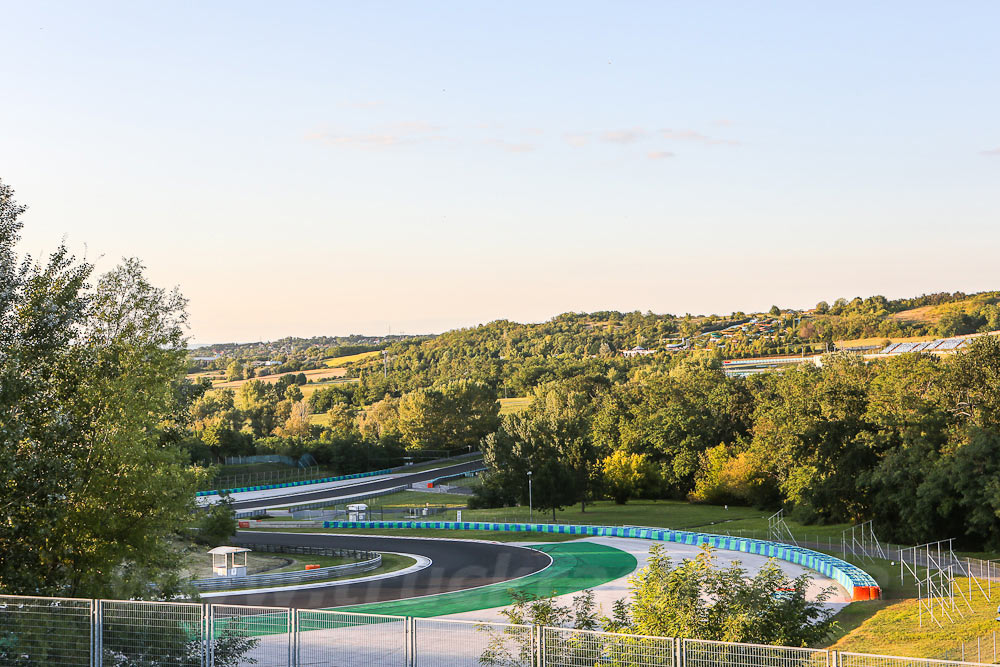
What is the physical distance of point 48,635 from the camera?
1619cm

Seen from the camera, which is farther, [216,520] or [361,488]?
[361,488]

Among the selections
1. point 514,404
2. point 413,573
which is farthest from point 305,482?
point 514,404

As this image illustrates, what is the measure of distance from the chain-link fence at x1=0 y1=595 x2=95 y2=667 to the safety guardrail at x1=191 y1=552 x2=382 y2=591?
85.8 ft

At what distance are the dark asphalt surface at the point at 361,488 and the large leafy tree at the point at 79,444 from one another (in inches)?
2759

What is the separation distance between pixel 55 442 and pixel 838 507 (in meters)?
56.7

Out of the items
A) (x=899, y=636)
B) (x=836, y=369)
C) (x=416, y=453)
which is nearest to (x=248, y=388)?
(x=416, y=453)

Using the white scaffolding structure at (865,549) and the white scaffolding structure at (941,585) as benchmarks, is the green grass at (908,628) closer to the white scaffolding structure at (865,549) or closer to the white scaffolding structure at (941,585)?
the white scaffolding structure at (941,585)

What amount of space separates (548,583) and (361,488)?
6382 cm

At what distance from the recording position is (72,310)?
66.6 ft

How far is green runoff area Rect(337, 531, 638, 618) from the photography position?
39219 mm

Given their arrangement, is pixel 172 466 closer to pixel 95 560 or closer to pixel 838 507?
pixel 95 560

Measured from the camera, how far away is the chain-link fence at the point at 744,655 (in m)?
13.3

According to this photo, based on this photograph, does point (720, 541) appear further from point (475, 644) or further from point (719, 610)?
point (475, 644)

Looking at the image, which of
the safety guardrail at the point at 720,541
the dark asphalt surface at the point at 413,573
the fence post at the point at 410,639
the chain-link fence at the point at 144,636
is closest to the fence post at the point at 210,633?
the chain-link fence at the point at 144,636
